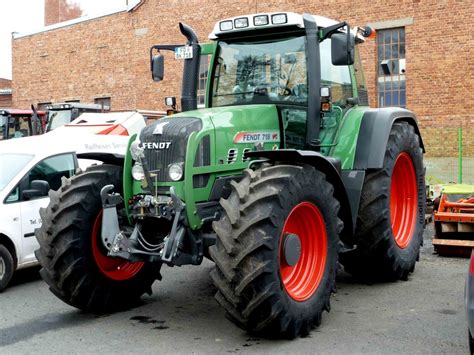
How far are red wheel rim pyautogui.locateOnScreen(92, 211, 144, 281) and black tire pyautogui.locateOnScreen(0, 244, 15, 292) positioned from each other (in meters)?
1.81

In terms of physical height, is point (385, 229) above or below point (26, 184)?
below

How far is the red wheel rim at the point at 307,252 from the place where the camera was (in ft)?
17.3

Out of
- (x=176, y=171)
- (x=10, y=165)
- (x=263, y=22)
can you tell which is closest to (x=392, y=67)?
(x=263, y=22)

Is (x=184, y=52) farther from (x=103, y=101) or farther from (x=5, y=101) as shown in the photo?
(x=5, y=101)

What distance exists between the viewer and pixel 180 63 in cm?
2264

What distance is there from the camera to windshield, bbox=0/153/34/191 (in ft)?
24.8

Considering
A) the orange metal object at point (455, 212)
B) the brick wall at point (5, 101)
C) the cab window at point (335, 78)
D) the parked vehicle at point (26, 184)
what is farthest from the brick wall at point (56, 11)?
the cab window at point (335, 78)

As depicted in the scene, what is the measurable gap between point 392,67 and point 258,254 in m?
14.8

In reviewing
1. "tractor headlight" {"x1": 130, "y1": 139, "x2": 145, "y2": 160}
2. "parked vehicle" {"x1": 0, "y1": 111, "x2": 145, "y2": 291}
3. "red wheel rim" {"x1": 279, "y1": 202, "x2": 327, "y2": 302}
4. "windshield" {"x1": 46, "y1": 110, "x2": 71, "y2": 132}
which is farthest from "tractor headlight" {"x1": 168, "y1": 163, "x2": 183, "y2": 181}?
"windshield" {"x1": 46, "y1": 110, "x2": 71, "y2": 132}

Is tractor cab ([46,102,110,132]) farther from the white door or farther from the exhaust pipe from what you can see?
the exhaust pipe

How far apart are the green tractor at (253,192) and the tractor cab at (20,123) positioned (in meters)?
10.6

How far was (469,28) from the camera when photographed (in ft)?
54.6

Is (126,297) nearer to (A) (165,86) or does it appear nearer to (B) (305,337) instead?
(B) (305,337)

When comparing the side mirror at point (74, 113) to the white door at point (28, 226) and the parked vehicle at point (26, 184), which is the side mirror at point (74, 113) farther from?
the white door at point (28, 226)
